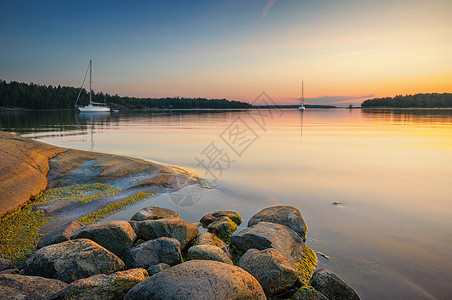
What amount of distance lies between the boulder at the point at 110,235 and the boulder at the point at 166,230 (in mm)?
417

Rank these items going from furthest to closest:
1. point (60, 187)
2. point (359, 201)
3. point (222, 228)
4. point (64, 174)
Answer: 1. point (64, 174)
2. point (60, 187)
3. point (359, 201)
4. point (222, 228)

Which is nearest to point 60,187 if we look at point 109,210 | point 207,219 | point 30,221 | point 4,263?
point 30,221

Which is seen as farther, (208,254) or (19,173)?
(19,173)

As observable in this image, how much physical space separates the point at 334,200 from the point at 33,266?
9.38 metres

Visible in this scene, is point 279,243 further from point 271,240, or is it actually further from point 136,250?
point 136,250

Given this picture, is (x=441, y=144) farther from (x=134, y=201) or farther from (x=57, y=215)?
(x=57, y=215)

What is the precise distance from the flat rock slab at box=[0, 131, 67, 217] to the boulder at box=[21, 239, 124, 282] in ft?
13.7

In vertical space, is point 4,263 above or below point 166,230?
below

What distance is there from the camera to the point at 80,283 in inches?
172

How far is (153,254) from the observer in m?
5.86

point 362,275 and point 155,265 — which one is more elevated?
point 155,265

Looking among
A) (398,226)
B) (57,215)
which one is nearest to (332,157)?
(398,226)

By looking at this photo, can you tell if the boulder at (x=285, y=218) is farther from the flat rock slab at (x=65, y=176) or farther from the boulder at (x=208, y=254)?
the flat rock slab at (x=65, y=176)

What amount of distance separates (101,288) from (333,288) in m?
3.92
